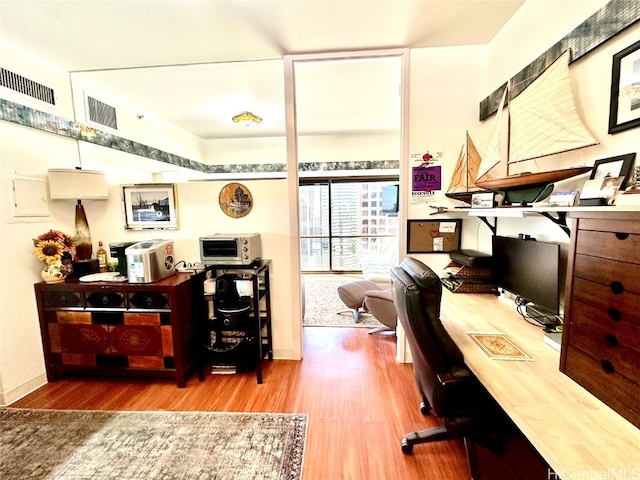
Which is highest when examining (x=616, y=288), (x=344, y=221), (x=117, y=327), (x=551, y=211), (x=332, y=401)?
(x=551, y=211)

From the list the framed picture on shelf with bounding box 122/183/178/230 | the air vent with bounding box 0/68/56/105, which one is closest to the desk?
the framed picture on shelf with bounding box 122/183/178/230

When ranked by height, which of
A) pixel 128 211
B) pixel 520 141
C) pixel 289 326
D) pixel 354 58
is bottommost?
pixel 289 326

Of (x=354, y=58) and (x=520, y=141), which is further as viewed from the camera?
(x=354, y=58)

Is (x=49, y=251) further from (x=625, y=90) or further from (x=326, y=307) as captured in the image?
(x=625, y=90)

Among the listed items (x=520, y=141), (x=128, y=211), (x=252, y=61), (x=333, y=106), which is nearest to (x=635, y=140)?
(x=520, y=141)

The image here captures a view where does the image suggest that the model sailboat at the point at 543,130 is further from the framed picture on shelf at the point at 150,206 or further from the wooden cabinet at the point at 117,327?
the framed picture on shelf at the point at 150,206

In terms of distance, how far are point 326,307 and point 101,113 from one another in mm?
3479

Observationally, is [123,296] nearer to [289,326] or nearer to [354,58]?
[289,326]

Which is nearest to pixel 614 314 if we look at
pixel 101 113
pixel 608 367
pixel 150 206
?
pixel 608 367

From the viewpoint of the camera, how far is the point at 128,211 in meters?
2.41

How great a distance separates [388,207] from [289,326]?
3474 mm

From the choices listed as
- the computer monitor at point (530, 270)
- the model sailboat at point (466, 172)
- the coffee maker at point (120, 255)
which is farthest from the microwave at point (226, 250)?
the computer monitor at point (530, 270)

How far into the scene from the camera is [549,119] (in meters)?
1.29

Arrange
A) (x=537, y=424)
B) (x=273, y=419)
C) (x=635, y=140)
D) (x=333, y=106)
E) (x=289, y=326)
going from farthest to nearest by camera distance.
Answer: (x=333, y=106) → (x=289, y=326) → (x=273, y=419) → (x=635, y=140) → (x=537, y=424)
